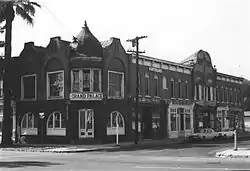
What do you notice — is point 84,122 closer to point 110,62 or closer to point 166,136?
point 110,62

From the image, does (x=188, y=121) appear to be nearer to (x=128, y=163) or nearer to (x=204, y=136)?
(x=204, y=136)

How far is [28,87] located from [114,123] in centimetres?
942

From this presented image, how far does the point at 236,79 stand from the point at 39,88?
34.3 meters

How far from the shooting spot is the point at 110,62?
38.5 m

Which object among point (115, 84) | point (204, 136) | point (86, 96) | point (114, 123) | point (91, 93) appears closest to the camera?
point (86, 96)

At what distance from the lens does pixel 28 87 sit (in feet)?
136

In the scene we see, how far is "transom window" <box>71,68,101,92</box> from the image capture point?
1452 inches

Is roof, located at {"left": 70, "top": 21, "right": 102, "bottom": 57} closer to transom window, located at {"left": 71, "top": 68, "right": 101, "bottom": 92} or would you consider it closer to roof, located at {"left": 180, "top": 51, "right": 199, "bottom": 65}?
transom window, located at {"left": 71, "top": 68, "right": 101, "bottom": 92}

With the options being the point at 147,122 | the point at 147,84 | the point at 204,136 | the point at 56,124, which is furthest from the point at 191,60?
the point at 56,124

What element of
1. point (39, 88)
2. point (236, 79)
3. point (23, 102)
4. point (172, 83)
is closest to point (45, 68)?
point (39, 88)

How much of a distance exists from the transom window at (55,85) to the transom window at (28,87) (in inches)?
84.8

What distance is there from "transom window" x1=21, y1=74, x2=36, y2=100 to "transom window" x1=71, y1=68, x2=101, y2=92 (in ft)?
17.9

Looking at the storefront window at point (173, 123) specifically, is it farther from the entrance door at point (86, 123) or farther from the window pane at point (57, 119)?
the window pane at point (57, 119)

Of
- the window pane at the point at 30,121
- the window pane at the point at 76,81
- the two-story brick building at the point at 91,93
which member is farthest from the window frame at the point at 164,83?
the window pane at the point at 30,121
